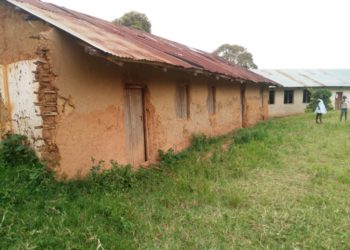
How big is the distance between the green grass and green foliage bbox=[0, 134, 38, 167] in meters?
0.22

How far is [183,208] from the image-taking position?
448 centimetres

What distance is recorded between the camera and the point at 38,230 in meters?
3.46

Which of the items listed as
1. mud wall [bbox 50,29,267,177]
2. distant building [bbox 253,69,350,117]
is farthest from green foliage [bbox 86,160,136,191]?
distant building [bbox 253,69,350,117]

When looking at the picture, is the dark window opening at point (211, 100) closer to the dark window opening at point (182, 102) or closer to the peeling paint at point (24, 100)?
the dark window opening at point (182, 102)

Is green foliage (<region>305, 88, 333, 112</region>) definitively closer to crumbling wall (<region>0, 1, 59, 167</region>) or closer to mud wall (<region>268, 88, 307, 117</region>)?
mud wall (<region>268, 88, 307, 117</region>)

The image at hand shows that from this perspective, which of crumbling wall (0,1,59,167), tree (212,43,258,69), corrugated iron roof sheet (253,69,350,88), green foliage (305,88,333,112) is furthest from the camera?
tree (212,43,258,69)

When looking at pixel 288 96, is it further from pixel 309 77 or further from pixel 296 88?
pixel 309 77

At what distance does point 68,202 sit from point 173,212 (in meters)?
1.53

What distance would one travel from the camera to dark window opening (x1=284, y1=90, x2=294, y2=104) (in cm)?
2336

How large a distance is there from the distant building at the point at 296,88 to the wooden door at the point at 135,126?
1700cm

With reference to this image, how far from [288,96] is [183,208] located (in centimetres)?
2139

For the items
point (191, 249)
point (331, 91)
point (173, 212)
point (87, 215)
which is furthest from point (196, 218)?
point (331, 91)

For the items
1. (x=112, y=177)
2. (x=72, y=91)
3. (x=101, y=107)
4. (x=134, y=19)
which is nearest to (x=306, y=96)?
(x=134, y=19)

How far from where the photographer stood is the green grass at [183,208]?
3.50m
